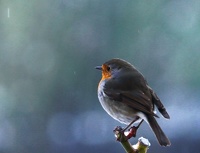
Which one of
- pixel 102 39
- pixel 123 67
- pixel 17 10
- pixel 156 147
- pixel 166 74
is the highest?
pixel 17 10

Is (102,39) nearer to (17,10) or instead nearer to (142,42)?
(142,42)

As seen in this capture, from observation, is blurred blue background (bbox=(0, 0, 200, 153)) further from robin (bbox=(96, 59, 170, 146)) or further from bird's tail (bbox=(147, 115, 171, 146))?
bird's tail (bbox=(147, 115, 171, 146))

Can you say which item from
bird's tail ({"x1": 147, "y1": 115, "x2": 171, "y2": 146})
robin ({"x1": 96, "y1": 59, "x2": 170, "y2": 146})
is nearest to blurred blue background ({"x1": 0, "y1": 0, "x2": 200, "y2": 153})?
robin ({"x1": 96, "y1": 59, "x2": 170, "y2": 146})

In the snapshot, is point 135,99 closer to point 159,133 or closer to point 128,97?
point 128,97

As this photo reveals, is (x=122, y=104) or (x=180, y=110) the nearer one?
(x=122, y=104)

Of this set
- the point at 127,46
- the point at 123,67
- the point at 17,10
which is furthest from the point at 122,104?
the point at 17,10

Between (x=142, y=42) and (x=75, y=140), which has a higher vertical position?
(x=142, y=42)

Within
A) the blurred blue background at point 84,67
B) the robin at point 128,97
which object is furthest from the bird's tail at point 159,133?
the blurred blue background at point 84,67
